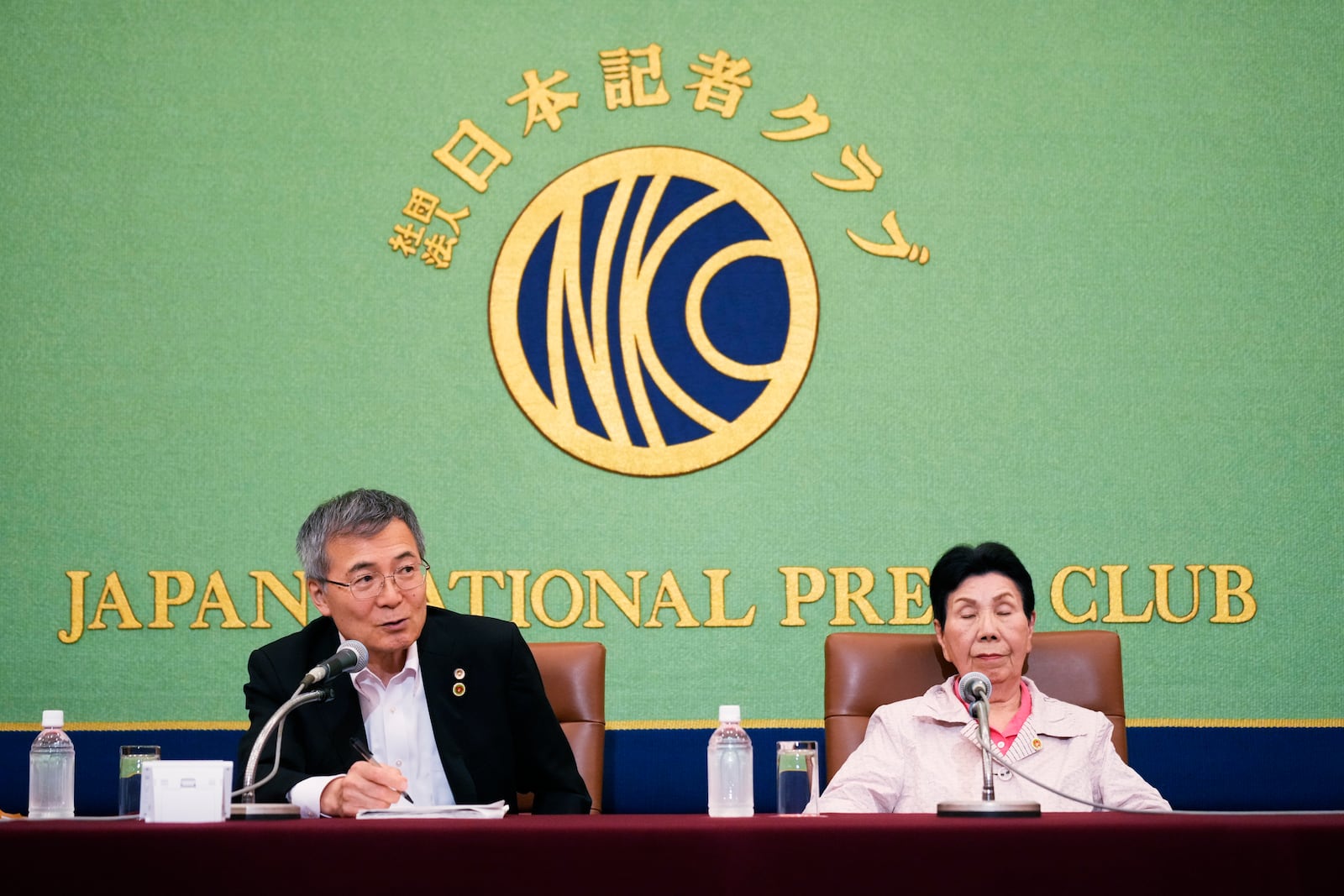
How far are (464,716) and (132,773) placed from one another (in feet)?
2.18

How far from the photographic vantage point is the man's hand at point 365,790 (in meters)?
2.10

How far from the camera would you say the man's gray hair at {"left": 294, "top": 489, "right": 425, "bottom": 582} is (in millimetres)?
2551

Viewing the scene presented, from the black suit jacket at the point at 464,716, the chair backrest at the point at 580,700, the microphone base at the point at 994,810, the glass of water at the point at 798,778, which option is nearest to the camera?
the microphone base at the point at 994,810

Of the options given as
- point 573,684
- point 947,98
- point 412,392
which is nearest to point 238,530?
point 412,392

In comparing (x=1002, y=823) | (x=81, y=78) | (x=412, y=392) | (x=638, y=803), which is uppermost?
(x=81, y=78)

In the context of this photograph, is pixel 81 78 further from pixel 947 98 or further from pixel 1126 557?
pixel 1126 557

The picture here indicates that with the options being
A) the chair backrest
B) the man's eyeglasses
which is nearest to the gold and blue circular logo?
the chair backrest

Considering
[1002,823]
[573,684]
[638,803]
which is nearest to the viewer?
[1002,823]

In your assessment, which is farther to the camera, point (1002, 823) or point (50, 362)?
point (50, 362)

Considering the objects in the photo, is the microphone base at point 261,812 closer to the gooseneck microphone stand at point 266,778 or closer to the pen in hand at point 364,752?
the gooseneck microphone stand at point 266,778

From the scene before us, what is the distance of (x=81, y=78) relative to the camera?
12.1ft

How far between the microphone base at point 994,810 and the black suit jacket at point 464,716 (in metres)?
1.04

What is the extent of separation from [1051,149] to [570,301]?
136 cm

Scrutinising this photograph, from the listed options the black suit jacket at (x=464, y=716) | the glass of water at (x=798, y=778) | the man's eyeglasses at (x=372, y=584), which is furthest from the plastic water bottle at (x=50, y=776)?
the glass of water at (x=798, y=778)
